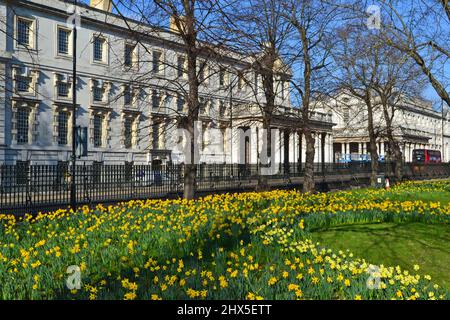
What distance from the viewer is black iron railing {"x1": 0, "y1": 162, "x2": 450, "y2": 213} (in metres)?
13.6

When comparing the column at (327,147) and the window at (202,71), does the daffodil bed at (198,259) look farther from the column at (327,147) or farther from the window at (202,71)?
the column at (327,147)

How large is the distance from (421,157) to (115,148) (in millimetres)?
46715

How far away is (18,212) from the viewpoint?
13125mm

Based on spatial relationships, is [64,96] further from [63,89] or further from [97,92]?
[97,92]

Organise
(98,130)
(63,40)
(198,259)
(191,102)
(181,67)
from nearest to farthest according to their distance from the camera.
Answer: (198,259) → (191,102) → (181,67) → (63,40) → (98,130)

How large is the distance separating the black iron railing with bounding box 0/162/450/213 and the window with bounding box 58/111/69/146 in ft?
67.6

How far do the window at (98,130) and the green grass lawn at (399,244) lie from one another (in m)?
36.5

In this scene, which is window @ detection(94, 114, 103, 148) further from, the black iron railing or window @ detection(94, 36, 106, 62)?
the black iron railing

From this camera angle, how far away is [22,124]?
A: 36.1 m

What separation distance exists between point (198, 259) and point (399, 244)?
3586mm

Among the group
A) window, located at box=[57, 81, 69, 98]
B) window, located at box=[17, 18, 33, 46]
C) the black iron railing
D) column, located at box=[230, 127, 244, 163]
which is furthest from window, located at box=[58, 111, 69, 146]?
the black iron railing

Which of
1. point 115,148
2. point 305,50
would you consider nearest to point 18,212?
point 305,50

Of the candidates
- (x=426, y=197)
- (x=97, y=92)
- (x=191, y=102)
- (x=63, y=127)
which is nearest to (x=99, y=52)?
(x=97, y=92)

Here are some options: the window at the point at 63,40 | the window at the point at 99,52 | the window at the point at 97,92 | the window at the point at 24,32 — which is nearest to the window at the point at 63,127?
the window at the point at 97,92
